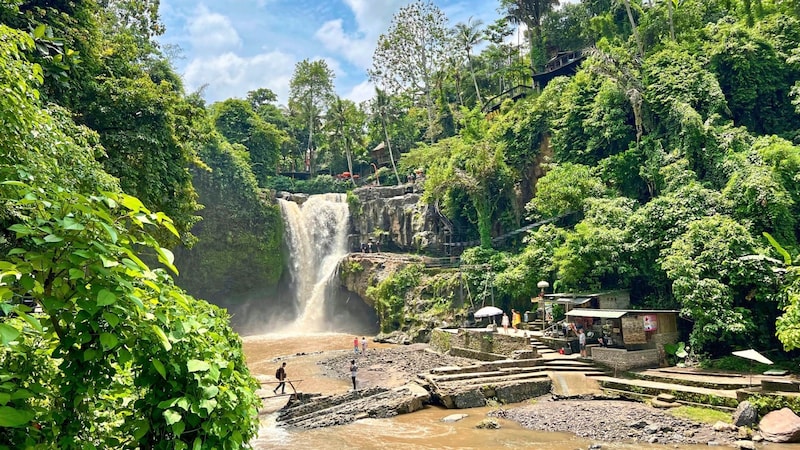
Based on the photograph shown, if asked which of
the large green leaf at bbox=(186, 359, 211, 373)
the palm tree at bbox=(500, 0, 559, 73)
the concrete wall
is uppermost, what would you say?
the palm tree at bbox=(500, 0, 559, 73)

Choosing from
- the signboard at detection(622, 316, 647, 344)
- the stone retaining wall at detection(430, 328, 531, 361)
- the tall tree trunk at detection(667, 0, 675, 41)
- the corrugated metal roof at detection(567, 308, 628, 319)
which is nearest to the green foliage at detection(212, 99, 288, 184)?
the stone retaining wall at detection(430, 328, 531, 361)

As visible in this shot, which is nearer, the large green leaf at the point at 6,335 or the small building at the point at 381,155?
the large green leaf at the point at 6,335

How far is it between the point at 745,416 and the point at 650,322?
5333 mm

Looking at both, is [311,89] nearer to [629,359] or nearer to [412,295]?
[412,295]

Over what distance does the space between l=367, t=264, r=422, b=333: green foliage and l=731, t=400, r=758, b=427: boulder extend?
1879 cm

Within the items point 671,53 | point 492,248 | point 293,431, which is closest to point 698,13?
point 671,53

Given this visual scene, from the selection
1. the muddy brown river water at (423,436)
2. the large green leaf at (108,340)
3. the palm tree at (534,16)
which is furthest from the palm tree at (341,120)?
the large green leaf at (108,340)

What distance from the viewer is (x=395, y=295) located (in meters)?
28.7

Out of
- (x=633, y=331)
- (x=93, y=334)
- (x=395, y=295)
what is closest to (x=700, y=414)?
(x=633, y=331)

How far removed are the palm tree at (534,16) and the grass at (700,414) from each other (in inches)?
1229

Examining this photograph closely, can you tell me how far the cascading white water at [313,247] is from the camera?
1358 inches

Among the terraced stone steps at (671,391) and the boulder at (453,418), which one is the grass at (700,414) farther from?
the boulder at (453,418)

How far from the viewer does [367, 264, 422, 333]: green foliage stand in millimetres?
28248

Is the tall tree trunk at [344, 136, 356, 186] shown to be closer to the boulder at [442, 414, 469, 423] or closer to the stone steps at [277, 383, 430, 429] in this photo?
the stone steps at [277, 383, 430, 429]
